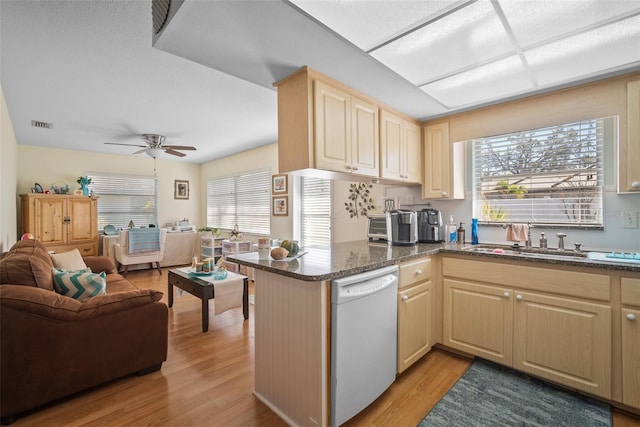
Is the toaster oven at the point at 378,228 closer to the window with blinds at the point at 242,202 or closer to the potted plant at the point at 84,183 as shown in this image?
the window with blinds at the point at 242,202

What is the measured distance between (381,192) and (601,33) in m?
2.27

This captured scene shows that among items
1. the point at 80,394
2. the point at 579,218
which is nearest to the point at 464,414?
the point at 579,218

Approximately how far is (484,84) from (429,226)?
1311mm

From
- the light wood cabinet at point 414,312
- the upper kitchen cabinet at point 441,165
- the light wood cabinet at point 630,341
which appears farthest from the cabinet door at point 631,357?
the upper kitchen cabinet at point 441,165

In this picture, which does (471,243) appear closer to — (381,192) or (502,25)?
(381,192)

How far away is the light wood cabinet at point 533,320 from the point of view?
71.7 inches

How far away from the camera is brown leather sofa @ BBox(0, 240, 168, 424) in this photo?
169cm

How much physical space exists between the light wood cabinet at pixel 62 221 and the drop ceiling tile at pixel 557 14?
668cm

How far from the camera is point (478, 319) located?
2.28 metres

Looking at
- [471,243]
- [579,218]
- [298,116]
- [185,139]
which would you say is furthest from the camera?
[185,139]

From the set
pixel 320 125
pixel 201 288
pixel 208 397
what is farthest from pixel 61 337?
pixel 320 125

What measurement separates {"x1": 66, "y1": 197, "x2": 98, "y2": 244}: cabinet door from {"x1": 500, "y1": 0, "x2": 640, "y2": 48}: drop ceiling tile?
6678 millimetres

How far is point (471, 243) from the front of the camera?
2889 millimetres

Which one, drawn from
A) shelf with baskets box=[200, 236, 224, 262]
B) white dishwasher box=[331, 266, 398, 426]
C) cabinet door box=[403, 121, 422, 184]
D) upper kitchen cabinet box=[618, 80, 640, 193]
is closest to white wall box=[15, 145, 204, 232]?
shelf with baskets box=[200, 236, 224, 262]
